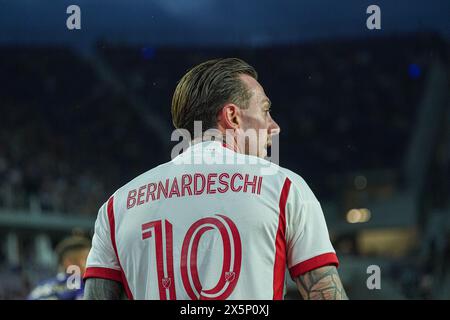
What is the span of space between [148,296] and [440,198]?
15.3 metres

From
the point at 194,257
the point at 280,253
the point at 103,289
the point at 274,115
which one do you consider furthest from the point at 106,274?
the point at 274,115

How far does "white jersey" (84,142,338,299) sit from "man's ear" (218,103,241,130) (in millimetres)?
110

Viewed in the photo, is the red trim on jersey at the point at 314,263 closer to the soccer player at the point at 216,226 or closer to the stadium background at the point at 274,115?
the soccer player at the point at 216,226

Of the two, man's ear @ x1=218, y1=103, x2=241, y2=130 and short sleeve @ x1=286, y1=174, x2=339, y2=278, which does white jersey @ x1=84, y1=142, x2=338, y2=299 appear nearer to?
short sleeve @ x1=286, y1=174, x2=339, y2=278

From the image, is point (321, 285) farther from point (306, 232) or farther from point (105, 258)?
point (105, 258)

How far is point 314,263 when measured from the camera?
183 centimetres

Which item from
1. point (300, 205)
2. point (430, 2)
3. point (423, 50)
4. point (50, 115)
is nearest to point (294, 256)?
point (300, 205)

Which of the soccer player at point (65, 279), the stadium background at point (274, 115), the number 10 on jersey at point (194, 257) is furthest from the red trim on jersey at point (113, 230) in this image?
the stadium background at point (274, 115)

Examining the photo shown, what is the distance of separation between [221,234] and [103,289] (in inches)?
15.1

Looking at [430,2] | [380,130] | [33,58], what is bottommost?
[380,130]

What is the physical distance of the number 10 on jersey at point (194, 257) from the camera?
5.96ft

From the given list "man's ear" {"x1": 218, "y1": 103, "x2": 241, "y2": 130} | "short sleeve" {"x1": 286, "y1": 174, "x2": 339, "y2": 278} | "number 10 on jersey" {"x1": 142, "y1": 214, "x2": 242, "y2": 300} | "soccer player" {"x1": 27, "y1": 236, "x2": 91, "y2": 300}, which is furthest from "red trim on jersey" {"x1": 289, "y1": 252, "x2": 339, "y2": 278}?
"soccer player" {"x1": 27, "y1": 236, "x2": 91, "y2": 300}

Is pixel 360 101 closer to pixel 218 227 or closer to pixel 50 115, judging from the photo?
pixel 50 115

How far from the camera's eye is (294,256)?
1.85 metres
